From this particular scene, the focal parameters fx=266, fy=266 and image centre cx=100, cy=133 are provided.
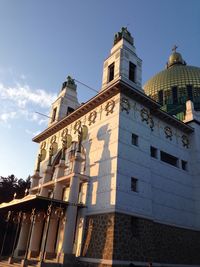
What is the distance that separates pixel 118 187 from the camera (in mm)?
19406

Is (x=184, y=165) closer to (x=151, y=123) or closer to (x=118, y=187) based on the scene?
(x=151, y=123)

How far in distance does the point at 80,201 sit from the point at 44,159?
9908 mm

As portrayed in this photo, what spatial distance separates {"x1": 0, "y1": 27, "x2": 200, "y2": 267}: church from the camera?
19.2m

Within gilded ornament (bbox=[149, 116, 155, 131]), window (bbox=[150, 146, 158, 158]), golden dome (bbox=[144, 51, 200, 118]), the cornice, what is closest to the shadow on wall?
the cornice

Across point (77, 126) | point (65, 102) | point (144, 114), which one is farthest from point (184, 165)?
point (65, 102)

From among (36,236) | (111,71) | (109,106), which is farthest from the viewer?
(111,71)

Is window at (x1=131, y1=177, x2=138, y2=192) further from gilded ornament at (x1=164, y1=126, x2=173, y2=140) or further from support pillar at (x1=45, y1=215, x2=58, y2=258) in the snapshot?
gilded ornament at (x1=164, y1=126, x2=173, y2=140)

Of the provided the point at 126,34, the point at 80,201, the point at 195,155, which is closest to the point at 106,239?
the point at 80,201

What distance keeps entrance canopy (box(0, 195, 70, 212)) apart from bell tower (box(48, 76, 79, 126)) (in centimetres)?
1236

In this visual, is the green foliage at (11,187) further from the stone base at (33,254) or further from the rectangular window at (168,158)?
the rectangular window at (168,158)

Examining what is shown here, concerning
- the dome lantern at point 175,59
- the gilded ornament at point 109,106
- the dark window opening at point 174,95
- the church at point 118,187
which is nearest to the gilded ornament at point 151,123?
the church at point 118,187

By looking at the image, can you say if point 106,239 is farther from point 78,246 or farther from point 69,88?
point 69,88

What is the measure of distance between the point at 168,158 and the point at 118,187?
29.3 ft

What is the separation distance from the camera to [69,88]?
3553 cm
